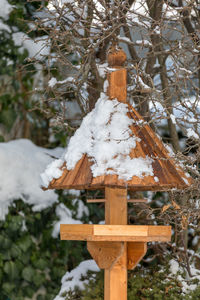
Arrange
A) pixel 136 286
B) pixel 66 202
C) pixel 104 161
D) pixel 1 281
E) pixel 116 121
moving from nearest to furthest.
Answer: pixel 104 161 → pixel 116 121 → pixel 136 286 → pixel 1 281 → pixel 66 202

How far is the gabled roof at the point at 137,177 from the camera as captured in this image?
2131mm

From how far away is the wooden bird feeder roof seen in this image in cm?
214

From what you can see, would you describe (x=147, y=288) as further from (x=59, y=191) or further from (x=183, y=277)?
(x=59, y=191)

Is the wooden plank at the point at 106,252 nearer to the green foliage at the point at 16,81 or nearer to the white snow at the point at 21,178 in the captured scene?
the white snow at the point at 21,178

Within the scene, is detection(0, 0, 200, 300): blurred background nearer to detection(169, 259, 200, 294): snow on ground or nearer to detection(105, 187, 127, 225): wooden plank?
detection(169, 259, 200, 294): snow on ground

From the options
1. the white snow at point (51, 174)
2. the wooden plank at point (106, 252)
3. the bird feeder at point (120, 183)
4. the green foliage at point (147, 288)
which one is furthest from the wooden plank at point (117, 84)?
the green foliage at point (147, 288)

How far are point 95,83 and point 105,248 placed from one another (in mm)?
1488

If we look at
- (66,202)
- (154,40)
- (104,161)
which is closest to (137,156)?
(104,161)

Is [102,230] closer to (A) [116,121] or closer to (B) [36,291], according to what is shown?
(A) [116,121]

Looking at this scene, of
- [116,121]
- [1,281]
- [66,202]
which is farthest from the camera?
[66,202]

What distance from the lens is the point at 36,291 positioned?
3.80 meters

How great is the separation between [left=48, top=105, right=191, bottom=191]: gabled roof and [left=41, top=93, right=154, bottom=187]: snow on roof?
0.02 m

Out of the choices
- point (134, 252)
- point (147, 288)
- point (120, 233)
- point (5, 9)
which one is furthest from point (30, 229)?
point (5, 9)

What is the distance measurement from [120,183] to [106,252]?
48 cm
